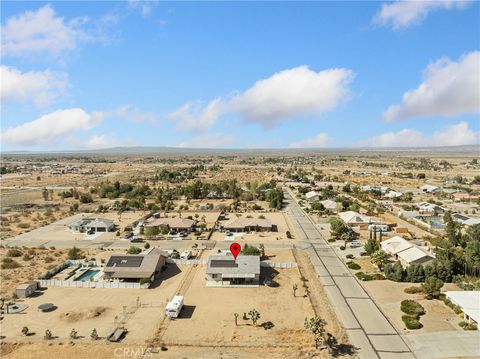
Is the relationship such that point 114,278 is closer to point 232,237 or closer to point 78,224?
point 232,237

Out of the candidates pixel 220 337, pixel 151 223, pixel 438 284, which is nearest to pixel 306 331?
pixel 220 337

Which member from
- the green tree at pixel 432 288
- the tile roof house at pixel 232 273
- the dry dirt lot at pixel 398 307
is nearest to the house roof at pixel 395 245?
the dry dirt lot at pixel 398 307

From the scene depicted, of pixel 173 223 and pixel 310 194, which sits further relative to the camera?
pixel 310 194

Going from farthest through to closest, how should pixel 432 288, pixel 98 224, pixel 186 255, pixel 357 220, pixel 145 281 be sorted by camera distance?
pixel 357 220, pixel 98 224, pixel 186 255, pixel 145 281, pixel 432 288

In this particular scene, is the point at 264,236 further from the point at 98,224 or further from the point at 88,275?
the point at 98,224

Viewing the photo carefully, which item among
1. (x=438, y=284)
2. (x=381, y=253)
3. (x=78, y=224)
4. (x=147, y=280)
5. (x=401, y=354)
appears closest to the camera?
(x=401, y=354)

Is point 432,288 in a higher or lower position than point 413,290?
higher

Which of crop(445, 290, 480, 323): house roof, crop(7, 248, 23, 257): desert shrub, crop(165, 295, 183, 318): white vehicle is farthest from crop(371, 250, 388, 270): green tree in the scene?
crop(7, 248, 23, 257): desert shrub

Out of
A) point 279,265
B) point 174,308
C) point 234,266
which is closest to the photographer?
point 174,308

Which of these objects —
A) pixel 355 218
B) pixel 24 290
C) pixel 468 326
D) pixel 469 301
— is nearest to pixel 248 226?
pixel 355 218
